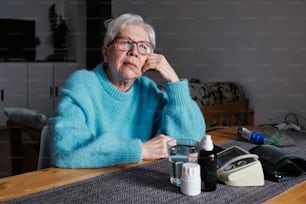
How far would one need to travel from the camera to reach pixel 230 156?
89 centimetres

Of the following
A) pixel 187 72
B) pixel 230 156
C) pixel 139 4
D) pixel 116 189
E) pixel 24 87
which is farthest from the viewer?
pixel 24 87

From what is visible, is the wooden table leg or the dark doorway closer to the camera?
the wooden table leg

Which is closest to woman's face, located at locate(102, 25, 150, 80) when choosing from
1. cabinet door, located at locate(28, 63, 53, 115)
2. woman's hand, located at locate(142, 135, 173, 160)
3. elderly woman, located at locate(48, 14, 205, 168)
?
elderly woman, located at locate(48, 14, 205, 168)

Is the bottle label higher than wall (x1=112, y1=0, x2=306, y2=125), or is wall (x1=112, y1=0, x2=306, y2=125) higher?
wall (x1=112, y1=0, x2=306, y2=125)

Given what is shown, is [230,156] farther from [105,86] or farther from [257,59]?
[257,59]

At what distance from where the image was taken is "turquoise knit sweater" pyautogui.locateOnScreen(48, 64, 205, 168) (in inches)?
36.4

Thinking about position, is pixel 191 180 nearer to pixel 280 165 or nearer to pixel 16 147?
pixel 280 165

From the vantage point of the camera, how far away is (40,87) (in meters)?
4.40

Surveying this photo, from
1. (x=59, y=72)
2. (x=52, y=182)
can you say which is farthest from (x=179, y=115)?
(x=59, y=72)

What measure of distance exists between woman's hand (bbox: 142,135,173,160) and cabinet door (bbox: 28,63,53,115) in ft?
11.9

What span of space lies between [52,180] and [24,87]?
372 centimetres

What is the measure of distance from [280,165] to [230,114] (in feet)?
5.15

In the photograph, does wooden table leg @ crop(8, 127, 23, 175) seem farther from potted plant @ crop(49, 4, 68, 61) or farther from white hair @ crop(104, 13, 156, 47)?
potted plant @ crop(49, 4, 68, 61)

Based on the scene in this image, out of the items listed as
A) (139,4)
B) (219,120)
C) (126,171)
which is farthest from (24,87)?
(126,171)
